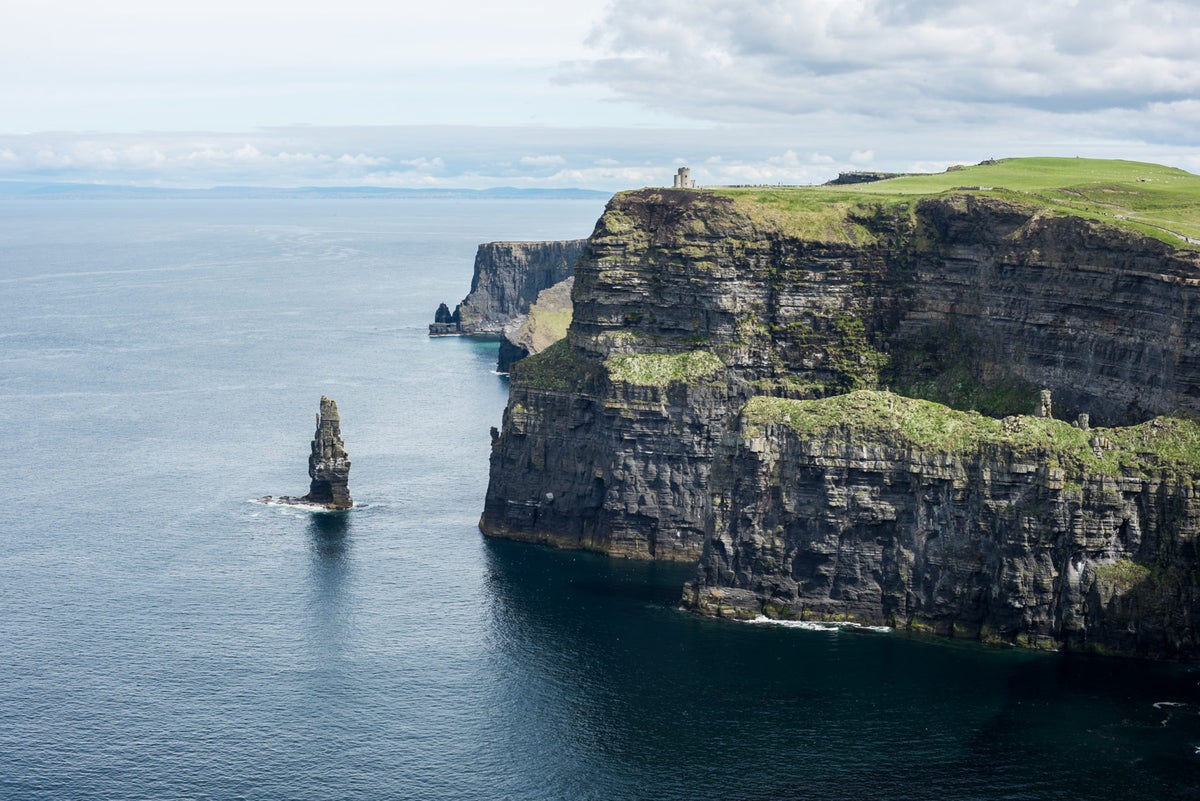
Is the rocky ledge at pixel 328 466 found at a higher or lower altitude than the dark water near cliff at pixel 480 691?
higher

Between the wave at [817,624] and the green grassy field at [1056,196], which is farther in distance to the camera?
the green grassy field at [1056,196]

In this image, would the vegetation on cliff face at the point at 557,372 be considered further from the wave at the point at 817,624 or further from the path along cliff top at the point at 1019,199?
the wave at the point at 817,624

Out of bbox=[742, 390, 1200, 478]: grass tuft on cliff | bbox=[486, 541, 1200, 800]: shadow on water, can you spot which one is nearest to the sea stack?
bbox=[486, 541, 1200, 800]: shadow on water

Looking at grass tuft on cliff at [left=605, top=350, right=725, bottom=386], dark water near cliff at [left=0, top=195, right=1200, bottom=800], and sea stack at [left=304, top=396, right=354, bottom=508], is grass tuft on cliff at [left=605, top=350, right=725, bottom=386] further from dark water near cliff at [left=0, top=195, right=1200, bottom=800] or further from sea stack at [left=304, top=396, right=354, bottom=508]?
sea stack at [left=304, top=396, right=354, bottom=508]

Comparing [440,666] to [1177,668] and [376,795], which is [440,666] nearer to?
[376,795]

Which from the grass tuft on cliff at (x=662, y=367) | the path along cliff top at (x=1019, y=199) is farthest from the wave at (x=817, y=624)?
the path along cliff top at (x=1019, y=199)

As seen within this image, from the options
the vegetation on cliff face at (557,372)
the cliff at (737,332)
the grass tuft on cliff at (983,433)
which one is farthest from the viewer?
the vegetation on cliff face at (557,372)
